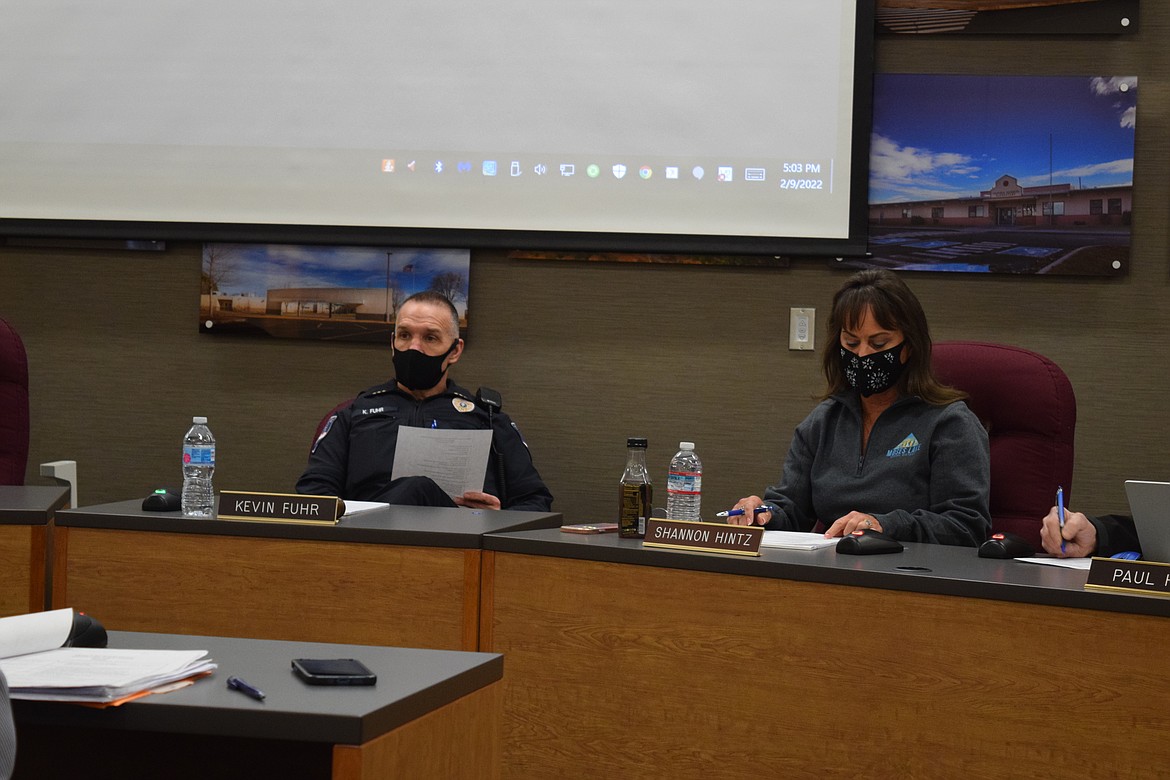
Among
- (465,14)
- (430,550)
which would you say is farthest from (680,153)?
(430,550)

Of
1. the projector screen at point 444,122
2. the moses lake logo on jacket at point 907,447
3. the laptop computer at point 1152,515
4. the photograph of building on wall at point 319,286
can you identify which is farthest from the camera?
the photograph of building on wall at point 319,286

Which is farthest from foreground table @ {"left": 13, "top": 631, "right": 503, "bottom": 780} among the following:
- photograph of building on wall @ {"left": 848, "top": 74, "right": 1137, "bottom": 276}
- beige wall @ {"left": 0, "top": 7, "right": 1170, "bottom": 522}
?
photograph of building on wall @ {"left": 848, "top": 74, "right": 1137, "bottom": 276}

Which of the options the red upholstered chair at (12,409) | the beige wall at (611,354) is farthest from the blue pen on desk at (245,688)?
the beige wall at (611,354)

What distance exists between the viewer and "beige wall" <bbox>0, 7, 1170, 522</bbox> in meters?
3.04

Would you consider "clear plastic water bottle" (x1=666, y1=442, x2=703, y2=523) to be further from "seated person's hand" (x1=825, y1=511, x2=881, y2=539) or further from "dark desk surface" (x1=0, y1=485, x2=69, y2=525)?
"dark desk surface" (x1=0, y1=485, x2=69, y2=525)

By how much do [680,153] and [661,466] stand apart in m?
0.88

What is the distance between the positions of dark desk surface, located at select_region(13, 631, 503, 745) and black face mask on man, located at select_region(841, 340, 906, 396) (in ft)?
4.83

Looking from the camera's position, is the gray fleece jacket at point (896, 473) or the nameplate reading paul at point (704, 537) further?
the gray fleece jacket at point (896, 473)

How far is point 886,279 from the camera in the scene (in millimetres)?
2424

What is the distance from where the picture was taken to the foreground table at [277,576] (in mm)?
1982

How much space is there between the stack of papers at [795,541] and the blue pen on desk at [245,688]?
3.41 ft

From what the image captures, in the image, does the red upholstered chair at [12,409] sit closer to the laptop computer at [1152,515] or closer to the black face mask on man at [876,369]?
Result: the black face mask on man at [876,369]

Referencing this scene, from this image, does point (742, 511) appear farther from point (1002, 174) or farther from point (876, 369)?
point (1002, 174)

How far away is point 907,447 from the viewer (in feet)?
7.84
